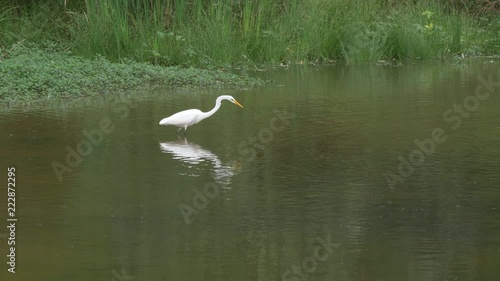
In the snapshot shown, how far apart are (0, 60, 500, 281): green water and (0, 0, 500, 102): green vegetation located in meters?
3.43

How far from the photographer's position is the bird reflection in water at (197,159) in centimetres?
992

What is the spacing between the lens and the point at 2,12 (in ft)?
67.8

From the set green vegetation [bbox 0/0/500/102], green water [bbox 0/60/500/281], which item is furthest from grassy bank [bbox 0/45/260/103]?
green water [bbox 0/60/500/281]

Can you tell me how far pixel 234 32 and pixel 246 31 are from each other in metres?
0.34

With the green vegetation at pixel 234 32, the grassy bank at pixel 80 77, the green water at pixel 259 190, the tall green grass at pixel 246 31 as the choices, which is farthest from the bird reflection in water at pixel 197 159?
the tall green grass at pixel 246 31

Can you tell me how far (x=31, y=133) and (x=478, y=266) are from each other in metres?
6.63

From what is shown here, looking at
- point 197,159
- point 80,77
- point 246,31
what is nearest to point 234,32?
point 246,31

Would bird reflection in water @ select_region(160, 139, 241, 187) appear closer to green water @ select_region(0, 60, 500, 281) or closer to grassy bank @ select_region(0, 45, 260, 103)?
green water @ select_region(0, 60, 500, 281)

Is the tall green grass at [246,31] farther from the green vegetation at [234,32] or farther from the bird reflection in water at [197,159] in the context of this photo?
the bird reflection in water at [197,159]

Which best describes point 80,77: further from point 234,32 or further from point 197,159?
point 197,159

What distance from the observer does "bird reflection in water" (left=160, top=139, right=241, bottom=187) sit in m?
9.92

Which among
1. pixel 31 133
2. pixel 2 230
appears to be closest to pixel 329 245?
pixel 2 230

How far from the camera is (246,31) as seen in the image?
778 inches

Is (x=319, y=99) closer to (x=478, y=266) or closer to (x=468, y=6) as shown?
(x=478, y=266)
